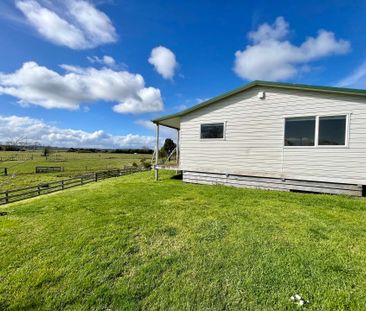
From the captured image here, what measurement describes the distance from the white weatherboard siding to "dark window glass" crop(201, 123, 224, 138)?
8.2 inches

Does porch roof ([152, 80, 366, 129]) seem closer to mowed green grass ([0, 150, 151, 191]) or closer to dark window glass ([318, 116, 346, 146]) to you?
dark window glass ([318, 116, 346, 146])

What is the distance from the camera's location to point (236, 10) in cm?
1002

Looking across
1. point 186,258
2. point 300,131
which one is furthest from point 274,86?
point 186,258

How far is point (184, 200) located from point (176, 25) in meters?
9.06

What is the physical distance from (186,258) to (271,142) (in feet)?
20.9

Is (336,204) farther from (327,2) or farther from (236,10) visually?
(236,10)

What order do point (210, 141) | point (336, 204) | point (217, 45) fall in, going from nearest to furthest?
point (336, 204) < point (210, 141) < point (217, 45)

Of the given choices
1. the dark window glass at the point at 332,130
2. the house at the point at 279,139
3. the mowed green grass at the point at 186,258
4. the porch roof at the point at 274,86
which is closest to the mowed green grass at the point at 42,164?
the porch roof at the point at 274,86

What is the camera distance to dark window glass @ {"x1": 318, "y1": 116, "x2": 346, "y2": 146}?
6.94m

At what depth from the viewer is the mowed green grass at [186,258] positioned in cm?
248

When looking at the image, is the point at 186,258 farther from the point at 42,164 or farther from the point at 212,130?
the point at 42,164

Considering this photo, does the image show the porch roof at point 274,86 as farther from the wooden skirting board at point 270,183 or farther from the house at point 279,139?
the wooden skirting board at point 270,183

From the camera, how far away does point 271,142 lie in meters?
8.16

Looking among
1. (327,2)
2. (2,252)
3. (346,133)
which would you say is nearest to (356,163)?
(346,133)
